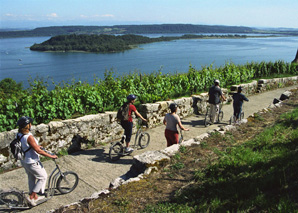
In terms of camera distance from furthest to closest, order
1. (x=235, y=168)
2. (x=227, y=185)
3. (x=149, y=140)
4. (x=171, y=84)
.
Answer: (x=171, y=84)
(x=149, y=140)
(x=235, y=168)
(x=227, y=185)

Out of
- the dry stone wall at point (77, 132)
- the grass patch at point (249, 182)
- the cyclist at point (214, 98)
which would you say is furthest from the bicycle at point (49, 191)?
the cyclist at point (214, 98)

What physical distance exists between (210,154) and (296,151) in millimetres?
1816

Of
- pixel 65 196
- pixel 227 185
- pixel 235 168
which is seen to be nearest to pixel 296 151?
pixel 235 168

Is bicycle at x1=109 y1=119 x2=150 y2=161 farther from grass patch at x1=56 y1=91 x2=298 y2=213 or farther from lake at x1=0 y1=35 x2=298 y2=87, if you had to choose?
lake at x1=0 y1=35 x2=298 y2=87

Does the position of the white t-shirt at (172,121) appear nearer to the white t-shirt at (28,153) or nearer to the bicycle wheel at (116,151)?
the bicycle wheel at (116,151)

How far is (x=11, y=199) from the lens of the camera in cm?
496

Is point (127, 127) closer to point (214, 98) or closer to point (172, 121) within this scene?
point (172, 121)

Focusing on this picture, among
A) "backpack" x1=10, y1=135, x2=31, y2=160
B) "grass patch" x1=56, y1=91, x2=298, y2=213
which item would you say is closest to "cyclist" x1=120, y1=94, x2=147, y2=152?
"grass patch" x1=56, y1=91, x2=298, y2=213

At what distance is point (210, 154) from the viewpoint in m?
6.30

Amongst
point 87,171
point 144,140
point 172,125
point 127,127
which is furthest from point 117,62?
point 87,171

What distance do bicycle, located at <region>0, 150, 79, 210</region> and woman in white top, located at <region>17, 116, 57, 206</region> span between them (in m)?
0.13

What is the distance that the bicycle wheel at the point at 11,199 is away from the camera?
190 inches

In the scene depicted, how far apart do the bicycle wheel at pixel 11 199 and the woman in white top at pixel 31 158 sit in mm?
156

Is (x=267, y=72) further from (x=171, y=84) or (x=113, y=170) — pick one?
(x=113, y=170)
